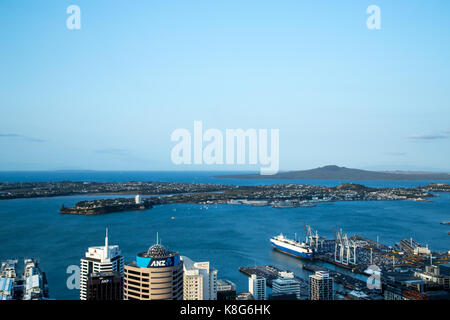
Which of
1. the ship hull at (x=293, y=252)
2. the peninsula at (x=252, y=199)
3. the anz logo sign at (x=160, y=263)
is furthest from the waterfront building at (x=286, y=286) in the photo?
the peninsula at (x=252, y=199)

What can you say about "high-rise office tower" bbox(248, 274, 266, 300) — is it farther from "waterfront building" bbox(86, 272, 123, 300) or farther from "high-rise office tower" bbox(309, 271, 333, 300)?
"waterfront building" bbox(86, 272, 123, 300)

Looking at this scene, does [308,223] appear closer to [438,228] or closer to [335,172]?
[438,228]

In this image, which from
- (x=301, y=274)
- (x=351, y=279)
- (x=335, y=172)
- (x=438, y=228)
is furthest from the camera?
(x=335, y=172)

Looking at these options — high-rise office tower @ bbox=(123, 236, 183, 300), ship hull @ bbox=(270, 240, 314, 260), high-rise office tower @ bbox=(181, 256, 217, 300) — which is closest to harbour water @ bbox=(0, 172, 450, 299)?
ship hull @ bbox=(270, 240, 314, 260)

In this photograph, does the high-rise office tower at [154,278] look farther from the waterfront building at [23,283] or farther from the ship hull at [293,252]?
the ship hull at [293,252]

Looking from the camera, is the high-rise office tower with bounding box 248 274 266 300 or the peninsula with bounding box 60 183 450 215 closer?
the high-rise office tower with bounding box 248 274 266 300

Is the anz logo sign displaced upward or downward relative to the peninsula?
upward
